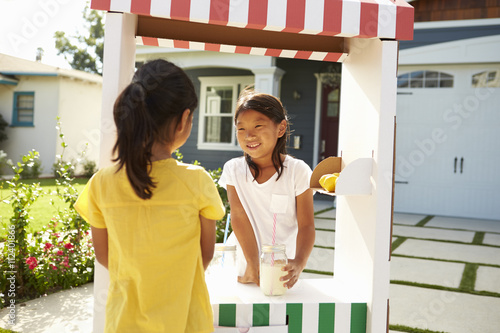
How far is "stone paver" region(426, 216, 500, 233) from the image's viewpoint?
6.31m

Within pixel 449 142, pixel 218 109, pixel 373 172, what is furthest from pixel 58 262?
pixel 218 109

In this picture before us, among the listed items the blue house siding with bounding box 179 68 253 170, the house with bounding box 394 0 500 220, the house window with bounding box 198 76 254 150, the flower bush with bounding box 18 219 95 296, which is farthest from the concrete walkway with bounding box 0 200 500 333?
the house window with bounding box 198 76 254 150

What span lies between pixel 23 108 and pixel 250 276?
597 inches

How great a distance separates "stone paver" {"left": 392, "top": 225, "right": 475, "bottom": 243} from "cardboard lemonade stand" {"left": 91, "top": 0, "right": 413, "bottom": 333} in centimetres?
403

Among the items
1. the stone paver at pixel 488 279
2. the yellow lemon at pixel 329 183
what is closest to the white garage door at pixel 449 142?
the stone paver at pixel 488 279

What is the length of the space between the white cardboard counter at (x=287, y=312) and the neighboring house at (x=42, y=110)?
13.7 m

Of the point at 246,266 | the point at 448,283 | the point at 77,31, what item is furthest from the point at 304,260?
the point at 77,31

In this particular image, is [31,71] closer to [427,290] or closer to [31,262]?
[31,262]

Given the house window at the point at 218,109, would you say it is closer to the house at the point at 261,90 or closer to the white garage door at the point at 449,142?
the house at the point at 261,90

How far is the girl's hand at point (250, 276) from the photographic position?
1671 millimetres

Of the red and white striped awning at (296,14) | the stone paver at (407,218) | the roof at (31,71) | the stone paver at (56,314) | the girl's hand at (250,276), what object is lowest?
the stone paver at (56,314)

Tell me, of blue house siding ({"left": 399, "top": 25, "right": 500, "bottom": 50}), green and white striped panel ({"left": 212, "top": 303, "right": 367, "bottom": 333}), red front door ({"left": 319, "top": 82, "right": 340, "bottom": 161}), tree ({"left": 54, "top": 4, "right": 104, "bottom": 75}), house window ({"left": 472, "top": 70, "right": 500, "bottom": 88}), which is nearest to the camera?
green and white striped panel ({"left": 212, "top": 303, "right": 367, "bottom": 333})

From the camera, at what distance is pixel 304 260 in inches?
66.9

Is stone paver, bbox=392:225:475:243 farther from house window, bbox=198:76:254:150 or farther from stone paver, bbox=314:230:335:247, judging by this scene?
house window, bbox=198:76:254:150
